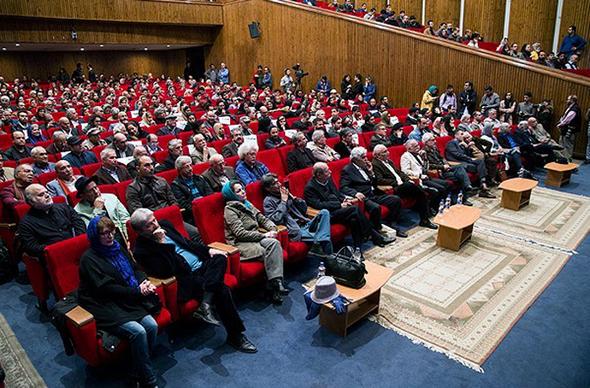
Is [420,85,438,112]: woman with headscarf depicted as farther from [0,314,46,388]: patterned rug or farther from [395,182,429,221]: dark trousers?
[0,314,46,388]: patterned rug

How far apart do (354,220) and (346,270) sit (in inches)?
44.2

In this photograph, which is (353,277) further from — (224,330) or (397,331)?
(224,330)

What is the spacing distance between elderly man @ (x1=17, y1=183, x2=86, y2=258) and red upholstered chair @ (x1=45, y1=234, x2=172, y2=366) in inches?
13.5

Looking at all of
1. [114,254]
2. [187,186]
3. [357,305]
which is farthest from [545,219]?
[114,254]

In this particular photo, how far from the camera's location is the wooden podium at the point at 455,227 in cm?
432

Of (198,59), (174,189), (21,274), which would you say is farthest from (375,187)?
(198,59)

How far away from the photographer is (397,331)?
3164mm

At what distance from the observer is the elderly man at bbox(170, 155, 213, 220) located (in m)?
4.21

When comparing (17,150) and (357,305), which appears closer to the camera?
(357,305)

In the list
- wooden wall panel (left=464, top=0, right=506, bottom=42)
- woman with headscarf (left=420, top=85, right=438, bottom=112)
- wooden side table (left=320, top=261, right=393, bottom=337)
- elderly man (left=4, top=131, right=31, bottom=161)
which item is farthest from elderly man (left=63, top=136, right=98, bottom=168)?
wooden wall panel (left=464, top=0, right=506, bottom=42)

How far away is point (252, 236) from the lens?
3.54 meters

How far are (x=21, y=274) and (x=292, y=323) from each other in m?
2.71

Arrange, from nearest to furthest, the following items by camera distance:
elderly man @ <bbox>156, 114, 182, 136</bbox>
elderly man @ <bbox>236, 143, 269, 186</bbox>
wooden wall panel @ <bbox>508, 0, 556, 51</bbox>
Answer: elderly man @ <bbox>236, 143, 269, 186</bbox>
elderly man @ <bbox>156, 114, 182, 136</bbox>
wooden wall panel @ <bbox>508, 0, 556, 51</bbox>

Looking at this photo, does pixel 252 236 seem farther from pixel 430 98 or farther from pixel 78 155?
pixel 430 98
